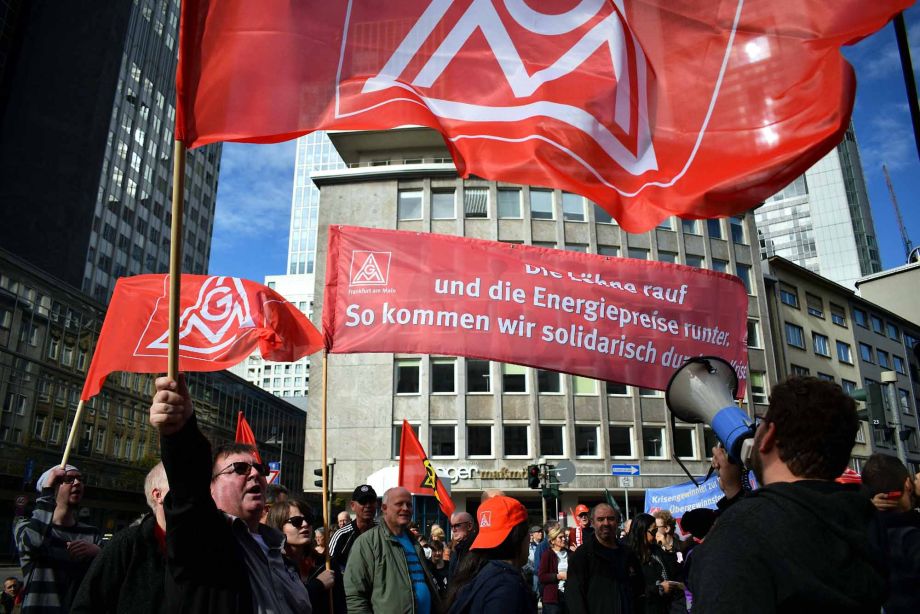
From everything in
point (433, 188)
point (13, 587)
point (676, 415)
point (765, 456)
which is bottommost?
point (13, 587)

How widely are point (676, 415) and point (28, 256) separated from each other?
68.1 metres

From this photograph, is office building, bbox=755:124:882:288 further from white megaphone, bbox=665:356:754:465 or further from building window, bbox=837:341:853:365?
white megaphone, bbox=665:356:754:465

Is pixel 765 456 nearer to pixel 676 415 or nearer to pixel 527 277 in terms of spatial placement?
pixel 676 415

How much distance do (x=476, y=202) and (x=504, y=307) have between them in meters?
29.7

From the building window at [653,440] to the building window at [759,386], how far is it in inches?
270

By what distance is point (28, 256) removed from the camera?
60.1m

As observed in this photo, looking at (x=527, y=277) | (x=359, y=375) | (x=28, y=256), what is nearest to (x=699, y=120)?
(x=527, y=277)

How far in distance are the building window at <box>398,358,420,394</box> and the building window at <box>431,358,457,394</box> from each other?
0.77m

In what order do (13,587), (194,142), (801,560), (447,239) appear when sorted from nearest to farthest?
(801,560) → (194,142) → (447,239) → (13,587)

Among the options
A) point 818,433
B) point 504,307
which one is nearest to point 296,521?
point 818,433

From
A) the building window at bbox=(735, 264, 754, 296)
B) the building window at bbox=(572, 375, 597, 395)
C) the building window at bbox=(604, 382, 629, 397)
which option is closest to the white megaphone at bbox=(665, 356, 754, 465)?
the building window at bbox=(572, 375, 597, 395)

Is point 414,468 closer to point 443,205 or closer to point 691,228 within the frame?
point 443,205

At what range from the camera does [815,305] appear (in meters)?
48.2

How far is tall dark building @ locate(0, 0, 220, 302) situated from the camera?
62.5 m
